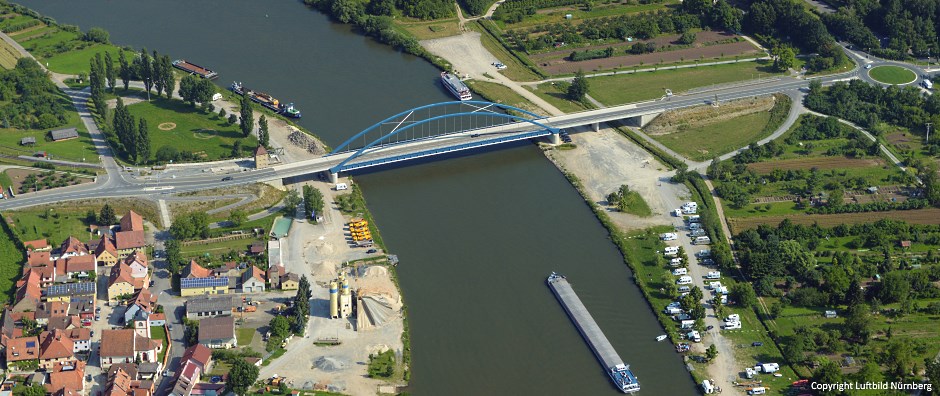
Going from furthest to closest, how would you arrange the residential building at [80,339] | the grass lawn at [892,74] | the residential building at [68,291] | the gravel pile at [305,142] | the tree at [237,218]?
the grass lawn at [892,74] < the gravel pile at [305,142] < the tree at [237,218] < the residential building at [68,291] < the residential building at [80,339]

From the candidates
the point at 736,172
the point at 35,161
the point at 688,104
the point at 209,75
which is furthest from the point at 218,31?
the point at 736,172

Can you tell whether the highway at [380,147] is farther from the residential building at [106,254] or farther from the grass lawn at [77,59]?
the residential building at [106,254]

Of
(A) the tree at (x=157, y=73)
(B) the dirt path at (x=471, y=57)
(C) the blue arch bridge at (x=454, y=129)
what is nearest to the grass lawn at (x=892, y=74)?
(C) the blue arch bridge at (x=454, y=129)

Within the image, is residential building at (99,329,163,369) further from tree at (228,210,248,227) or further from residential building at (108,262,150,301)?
tree at (228,210,248,227)

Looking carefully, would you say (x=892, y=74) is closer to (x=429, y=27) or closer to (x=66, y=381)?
(x=429, y=27)

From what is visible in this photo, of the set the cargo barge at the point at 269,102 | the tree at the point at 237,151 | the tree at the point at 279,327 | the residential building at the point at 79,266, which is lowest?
the tree at the point at 279,327

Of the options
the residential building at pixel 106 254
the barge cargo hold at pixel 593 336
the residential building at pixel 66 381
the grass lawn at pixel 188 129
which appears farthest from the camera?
the grass lawn at pixel 188 129

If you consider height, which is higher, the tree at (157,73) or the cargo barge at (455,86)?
the tree at (157,73)

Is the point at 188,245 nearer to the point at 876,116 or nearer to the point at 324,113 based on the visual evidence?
the point at 324,113
